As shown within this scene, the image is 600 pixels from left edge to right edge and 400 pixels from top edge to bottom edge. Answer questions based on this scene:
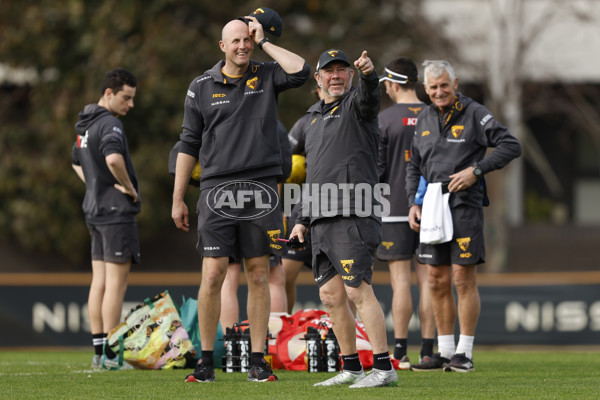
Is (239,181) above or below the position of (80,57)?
below

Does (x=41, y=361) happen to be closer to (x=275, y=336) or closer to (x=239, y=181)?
(x=275, y=336)

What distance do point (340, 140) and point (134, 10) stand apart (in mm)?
11739

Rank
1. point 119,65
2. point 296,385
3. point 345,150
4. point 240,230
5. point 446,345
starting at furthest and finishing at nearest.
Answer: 1. point 119,65
2. point 446,345
3. point 240,230
4. point 296,385
5. point 345,150

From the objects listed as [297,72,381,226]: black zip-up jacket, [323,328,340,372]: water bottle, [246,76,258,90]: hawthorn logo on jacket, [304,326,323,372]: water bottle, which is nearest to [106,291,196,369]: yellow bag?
[304,326,323,372]: water bottle

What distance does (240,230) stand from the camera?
695 centimetres

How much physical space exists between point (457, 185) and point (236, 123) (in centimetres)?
194

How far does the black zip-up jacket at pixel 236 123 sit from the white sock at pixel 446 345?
7.11 ft

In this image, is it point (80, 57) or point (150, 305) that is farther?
point (80, 57)

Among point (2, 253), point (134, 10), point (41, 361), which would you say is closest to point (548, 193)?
point (134, 10)

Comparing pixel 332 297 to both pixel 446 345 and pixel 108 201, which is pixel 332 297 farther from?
pixel 108 201

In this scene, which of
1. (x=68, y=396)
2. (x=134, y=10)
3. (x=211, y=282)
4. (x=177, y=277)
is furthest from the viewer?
(x=134, y=10)

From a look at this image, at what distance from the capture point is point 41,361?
10.2 metres

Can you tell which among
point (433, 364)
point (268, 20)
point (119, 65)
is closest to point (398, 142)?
point (433, 364)

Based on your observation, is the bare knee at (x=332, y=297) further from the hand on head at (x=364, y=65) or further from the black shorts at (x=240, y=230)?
the hand on head at (x=364, y=65)
